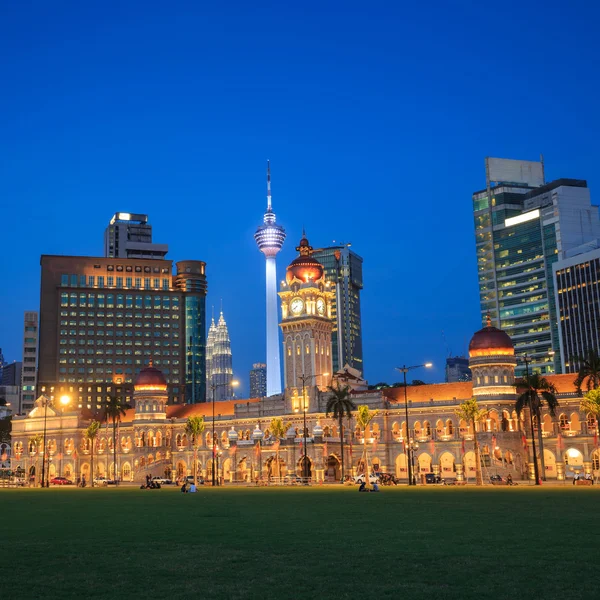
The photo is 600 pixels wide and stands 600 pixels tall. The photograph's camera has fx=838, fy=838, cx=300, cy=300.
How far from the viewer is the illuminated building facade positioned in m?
104

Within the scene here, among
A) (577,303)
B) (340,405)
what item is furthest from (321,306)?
(577,303)

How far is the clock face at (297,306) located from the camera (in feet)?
431

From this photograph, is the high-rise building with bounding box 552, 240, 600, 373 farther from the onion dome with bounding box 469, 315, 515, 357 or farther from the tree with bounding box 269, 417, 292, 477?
the tree with bounding box 269, 417, 292, 477

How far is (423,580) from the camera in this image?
16734 mm

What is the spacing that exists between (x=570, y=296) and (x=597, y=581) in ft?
598

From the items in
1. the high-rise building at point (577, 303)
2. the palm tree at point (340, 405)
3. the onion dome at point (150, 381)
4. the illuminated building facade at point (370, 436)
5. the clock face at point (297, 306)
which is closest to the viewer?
the illuminated building facade at point (370, 436)

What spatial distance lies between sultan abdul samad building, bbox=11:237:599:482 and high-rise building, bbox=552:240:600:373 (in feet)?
240

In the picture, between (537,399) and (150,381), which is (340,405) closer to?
(537,399)

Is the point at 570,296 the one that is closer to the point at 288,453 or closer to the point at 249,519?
the point at 288,453

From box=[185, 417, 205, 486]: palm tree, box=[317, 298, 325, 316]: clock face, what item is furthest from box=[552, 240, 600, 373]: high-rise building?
box=[185, 417, 205, 486]: palm tree

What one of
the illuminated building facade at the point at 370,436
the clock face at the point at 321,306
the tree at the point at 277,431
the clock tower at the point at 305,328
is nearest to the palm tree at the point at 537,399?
the illuminated building facade at the point at 370,436

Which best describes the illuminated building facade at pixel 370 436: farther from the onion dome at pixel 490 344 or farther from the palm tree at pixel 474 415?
the palm tree at pixel 474 415

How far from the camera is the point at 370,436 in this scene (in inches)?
4697

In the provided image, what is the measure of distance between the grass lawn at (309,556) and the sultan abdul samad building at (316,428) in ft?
239
